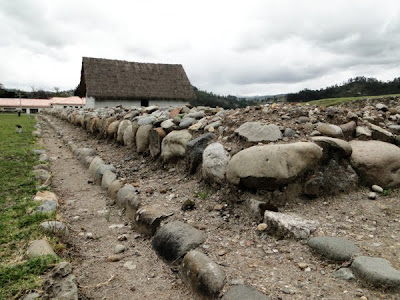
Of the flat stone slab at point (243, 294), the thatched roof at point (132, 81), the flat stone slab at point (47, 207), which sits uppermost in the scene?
the thatched roof at point (132, 81)

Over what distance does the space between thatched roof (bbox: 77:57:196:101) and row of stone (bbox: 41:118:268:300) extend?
61.1 ft

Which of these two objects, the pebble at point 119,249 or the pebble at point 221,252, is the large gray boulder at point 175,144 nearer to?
the pebble at point 119,249

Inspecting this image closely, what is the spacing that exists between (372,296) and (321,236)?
0.68 m

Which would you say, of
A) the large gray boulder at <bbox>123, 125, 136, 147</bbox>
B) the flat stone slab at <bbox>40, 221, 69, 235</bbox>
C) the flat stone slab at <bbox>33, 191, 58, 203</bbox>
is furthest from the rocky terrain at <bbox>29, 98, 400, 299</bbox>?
the large gray boulder at <bbox>123, 125, 136, 147</bbox>

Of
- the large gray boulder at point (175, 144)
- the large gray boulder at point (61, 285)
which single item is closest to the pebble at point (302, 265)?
the large gray boulder at point (61, 285)

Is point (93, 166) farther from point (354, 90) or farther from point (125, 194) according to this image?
point (354, 90)

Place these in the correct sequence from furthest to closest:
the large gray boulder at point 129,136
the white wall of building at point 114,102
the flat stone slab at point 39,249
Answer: the white wall of building at point 114,102, the large gray boulder at point 129,136, the flat stone slab at point 39,249

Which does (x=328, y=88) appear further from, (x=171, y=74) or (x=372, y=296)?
(x=372, y=296)

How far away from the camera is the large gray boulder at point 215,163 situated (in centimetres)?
351

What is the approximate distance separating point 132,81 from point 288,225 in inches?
872

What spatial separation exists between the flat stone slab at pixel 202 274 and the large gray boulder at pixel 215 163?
1.32 m

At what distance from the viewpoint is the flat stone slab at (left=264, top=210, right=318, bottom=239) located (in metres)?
2.48

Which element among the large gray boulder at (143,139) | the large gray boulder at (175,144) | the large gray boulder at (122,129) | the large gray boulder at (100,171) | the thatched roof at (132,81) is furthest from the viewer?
the thatched roof at (132,81)

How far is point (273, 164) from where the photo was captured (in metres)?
2.95
